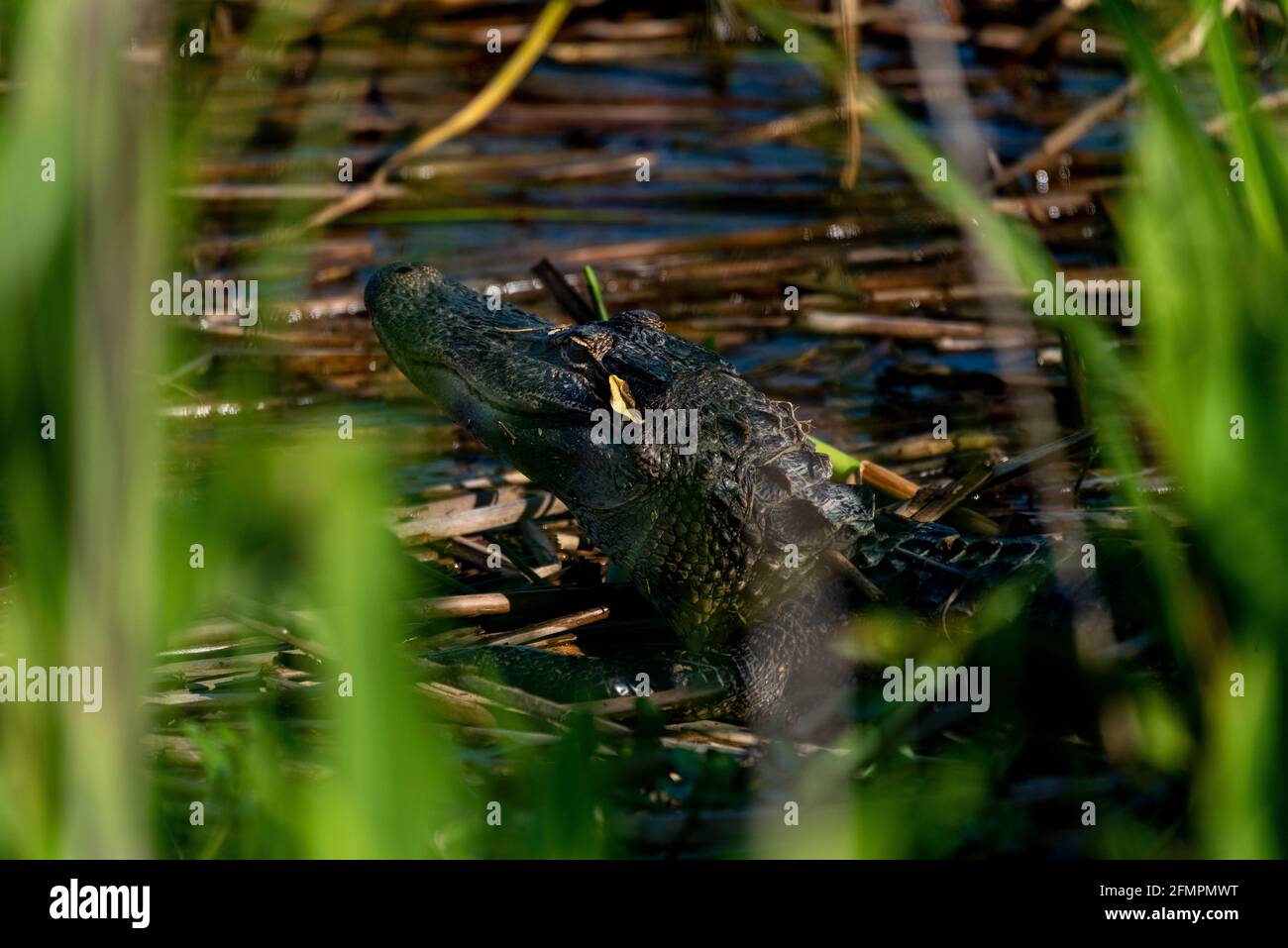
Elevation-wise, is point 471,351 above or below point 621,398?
above

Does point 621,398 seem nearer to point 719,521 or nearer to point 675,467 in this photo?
point 675,467

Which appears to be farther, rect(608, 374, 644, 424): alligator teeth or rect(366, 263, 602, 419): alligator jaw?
rect(366, 263, 602, 419): alligator jaw

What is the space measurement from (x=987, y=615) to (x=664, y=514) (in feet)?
3.08

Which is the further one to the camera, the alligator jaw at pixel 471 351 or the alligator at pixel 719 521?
the alligator jaw at pixel 471 351

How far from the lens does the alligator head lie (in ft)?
12.1

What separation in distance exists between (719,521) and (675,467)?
0.64 feet

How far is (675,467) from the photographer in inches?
145

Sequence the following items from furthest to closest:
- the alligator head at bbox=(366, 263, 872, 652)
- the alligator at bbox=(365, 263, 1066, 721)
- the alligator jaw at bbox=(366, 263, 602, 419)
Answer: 1. the alligator jaw at bbox=(366, 263, 602, 419)
2. the alligator head at bbox=(366, 263, 872, 652)
3. the alligator at bbox=(365, 263, 1066, 721)

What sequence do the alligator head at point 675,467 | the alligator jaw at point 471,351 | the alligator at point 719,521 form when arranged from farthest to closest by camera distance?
the alligator jaw at point 471,351
the alligator head at point 675,467
the alligator at point 719,521

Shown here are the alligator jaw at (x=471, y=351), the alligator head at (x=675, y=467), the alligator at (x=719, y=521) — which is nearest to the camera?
the alligator at (x=719, y=521)

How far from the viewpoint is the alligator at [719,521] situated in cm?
357

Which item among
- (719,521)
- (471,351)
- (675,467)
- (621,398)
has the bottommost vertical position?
Result: (719,521)

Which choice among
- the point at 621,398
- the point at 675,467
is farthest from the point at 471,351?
the point at 675,467
